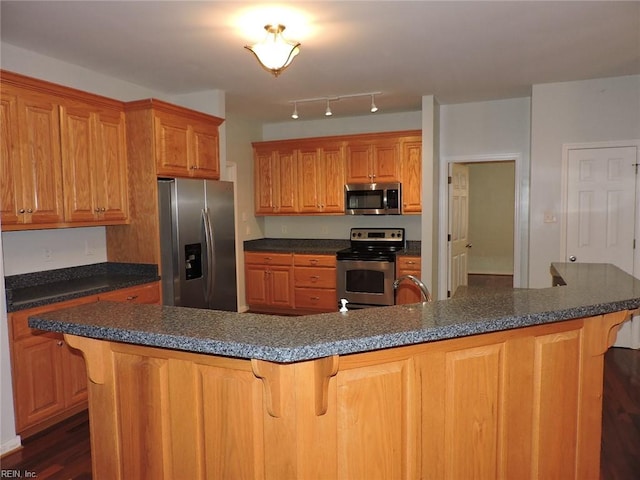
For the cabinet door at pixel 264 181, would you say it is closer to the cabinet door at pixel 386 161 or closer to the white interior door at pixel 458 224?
the cabinet door at pixel 386 161

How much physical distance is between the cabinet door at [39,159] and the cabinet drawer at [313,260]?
3.00 metres

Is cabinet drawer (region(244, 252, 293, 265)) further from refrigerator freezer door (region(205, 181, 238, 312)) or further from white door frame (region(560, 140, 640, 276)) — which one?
white door frame (region(560, 140, 640, 276))

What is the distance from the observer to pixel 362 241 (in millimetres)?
6020

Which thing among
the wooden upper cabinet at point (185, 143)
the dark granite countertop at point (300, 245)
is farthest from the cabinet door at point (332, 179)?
the wooden upper cabinet at point (185, 143)

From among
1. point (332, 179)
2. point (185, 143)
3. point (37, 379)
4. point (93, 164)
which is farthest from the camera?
point (332, 179)

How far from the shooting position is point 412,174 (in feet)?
18.0

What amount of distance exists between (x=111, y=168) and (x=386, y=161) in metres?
3.18

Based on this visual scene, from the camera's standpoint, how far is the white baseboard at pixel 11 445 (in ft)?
8.59

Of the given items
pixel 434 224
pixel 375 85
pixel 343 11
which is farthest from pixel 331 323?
pixel 434 224

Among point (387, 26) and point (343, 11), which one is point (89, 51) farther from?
point (387, 26)

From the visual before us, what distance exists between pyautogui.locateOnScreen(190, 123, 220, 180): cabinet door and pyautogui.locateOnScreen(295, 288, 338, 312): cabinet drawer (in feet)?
6.53

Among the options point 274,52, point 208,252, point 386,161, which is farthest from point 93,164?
point 386,161

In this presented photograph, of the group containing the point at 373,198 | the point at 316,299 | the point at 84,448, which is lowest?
the point at 84,448

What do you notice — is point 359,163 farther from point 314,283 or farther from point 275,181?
point 314,283
